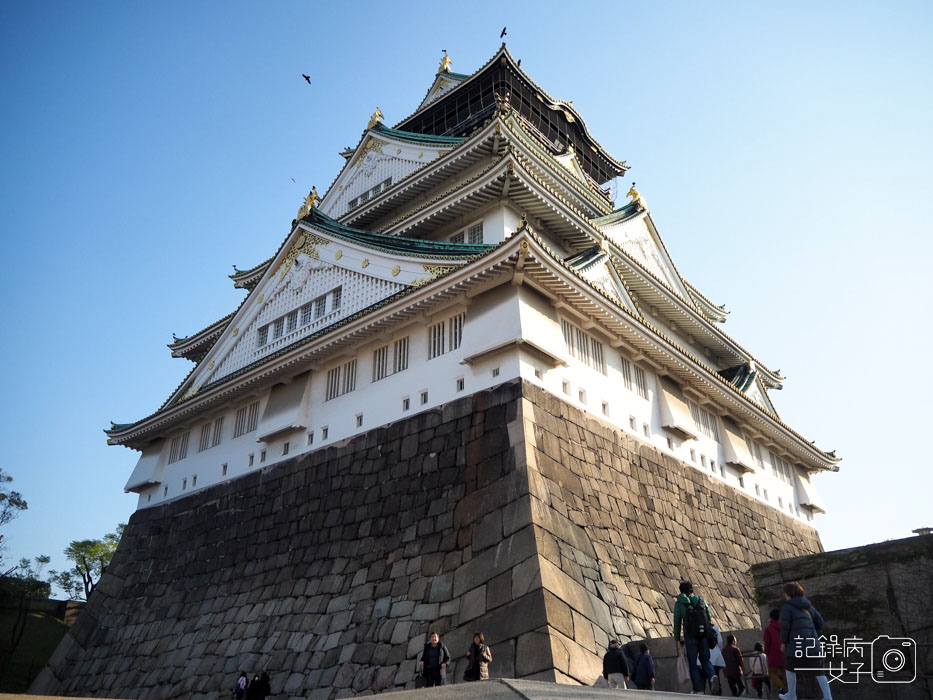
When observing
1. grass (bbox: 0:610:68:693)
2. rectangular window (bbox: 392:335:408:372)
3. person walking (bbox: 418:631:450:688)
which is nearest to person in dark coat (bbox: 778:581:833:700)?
person walking (bbox: 418:631:450:688)

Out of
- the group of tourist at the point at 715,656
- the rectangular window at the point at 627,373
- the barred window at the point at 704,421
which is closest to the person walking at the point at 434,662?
the group of tourist at the point at 715,656

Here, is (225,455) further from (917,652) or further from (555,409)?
(917,652)

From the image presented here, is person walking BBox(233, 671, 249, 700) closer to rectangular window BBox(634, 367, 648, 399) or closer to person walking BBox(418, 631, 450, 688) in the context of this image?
person walking BBox(418, 631, 450, 688)

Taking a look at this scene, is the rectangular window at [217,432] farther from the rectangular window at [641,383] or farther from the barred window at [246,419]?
the rectangular window at [641,383]

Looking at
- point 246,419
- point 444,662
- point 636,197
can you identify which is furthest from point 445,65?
point 444,662

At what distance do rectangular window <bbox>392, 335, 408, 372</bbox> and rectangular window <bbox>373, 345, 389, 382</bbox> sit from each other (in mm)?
207

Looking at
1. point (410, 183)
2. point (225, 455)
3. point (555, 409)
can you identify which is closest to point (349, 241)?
point (410, 183)

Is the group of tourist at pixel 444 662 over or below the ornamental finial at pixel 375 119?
below

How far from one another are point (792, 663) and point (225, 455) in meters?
14.1

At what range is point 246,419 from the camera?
17.7 m

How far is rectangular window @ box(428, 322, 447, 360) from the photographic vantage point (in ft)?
46.2

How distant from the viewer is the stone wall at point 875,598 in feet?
25.5

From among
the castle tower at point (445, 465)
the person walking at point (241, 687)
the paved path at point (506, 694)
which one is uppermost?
the castle tower at point (445, 465)

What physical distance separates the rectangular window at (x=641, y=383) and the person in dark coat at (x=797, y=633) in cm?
896
